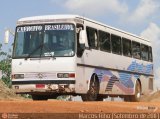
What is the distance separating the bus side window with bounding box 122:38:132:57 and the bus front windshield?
517cm

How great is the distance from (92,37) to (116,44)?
2.70 metres

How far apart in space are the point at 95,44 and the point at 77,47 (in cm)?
164

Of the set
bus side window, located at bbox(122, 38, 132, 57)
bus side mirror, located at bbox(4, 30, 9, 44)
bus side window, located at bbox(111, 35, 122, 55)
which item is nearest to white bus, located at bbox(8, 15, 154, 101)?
bus side mirror, located at bbox(4, 30, 9, 44)

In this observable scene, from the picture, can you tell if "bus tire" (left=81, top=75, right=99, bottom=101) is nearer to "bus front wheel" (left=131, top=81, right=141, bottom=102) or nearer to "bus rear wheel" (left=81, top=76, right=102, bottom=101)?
"bus rear wheel" (left=81, top=76, right=102, bottom=101)

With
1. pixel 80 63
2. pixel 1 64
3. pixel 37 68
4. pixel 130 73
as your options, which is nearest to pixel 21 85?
pixel 37 68

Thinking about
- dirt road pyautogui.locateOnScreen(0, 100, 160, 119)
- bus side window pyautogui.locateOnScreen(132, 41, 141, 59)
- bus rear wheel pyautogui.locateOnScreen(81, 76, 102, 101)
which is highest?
bus side window pyautogui.locateOnScreen(132, 41, 141, 59)

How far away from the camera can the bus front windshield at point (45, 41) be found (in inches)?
653

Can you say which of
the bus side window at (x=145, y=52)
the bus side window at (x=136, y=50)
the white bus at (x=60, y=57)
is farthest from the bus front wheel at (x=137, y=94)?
the white bus at (x=60, y=57)

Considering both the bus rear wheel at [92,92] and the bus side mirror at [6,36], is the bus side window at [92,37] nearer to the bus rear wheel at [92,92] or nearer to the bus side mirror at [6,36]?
the bus rear wheel at [92,92]

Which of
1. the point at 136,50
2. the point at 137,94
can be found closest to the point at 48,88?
the point at 136,50

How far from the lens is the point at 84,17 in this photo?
17797 mm

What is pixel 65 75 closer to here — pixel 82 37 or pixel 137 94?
pixel 82 37

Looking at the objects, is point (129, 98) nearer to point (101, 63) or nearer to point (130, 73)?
point (130, 73)

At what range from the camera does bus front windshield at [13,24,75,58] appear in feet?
54.4
